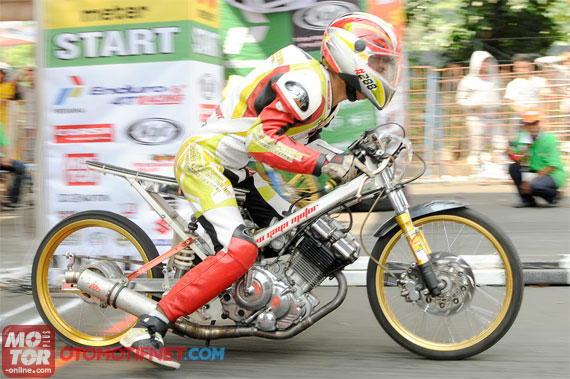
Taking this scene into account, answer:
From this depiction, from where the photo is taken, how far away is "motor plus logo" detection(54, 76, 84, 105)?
6.42 m

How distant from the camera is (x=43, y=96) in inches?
257

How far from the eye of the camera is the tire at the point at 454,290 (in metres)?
4.62

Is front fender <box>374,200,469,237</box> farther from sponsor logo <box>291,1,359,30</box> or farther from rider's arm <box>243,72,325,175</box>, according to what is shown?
sponsor logo <box>291,1,359,30</box>

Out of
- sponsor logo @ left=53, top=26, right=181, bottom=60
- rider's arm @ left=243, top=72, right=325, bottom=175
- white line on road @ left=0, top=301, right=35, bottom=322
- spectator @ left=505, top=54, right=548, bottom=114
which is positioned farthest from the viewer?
spectator @ left=505, top=54, right=548, bottom=114

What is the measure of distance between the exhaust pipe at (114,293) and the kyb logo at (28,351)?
512 millimetres

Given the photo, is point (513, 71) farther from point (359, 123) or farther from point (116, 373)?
point (116, 373)

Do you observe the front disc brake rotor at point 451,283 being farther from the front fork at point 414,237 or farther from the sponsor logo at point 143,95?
the sponsor logo at point 143,95

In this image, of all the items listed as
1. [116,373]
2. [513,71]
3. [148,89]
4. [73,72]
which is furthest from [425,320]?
[513,71]

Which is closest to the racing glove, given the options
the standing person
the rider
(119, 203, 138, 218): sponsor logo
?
the rider

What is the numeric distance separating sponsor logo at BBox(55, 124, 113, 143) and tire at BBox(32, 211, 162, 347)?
1380mm

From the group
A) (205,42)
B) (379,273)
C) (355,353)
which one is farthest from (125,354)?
(205,42)

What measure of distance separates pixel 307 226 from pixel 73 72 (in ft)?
9.07

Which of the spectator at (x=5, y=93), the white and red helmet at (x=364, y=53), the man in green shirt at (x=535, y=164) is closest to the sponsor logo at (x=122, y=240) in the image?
the white and red helmet at (x=364, y=53)

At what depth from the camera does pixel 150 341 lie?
4652 mm
